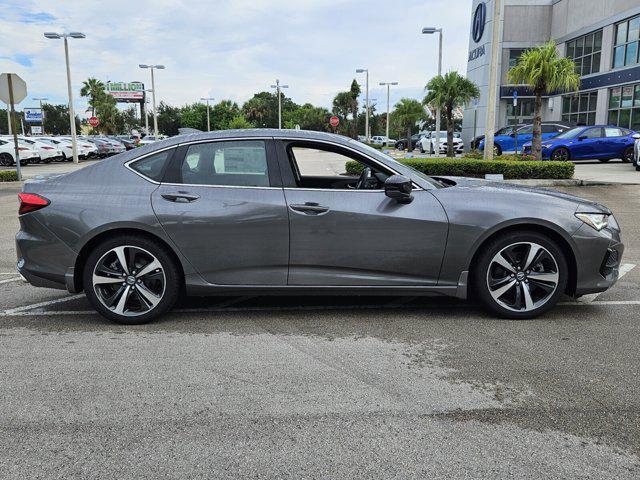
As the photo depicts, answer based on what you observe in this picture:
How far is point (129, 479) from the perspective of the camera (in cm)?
257

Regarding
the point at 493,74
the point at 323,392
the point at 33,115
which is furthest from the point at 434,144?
the point at 33,115

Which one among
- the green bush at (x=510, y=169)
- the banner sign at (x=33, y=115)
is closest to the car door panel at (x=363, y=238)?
the green bush at (x=510, y=169)

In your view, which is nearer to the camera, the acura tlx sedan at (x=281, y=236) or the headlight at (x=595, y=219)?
the acura tlx sedan at (x=281, y=236)

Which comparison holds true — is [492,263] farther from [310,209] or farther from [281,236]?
[281,236]

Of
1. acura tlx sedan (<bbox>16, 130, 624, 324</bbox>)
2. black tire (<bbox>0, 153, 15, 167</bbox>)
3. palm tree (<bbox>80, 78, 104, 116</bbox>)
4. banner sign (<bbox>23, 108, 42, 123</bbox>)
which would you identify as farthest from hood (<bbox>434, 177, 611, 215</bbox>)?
banner sign (<bbox>23, 108, 42, 123</bbox>)

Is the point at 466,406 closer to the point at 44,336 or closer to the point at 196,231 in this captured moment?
the point at 196,231

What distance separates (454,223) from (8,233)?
810 cm

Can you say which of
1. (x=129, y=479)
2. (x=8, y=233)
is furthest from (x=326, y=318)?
(x=8, y=233)

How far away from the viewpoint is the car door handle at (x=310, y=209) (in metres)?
4.55

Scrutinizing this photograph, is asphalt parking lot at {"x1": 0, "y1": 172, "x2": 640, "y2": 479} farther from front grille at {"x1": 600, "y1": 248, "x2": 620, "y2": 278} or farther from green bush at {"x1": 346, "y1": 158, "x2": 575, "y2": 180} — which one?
green bush at {"x1": 346, "y1": 158, "x2": 575, "y2": 180}

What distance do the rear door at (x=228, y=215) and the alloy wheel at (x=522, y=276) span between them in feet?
5.56

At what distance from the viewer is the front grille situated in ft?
15.4

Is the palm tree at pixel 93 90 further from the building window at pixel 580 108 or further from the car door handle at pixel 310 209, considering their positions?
the car door handle at pixel 310 209

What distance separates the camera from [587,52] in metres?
33.0
